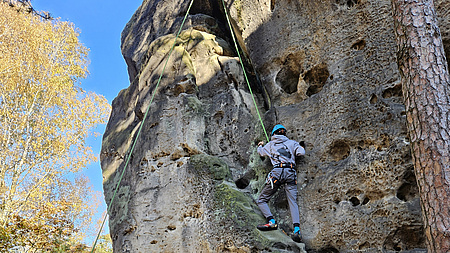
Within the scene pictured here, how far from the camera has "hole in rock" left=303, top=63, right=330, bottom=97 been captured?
673 centimetres

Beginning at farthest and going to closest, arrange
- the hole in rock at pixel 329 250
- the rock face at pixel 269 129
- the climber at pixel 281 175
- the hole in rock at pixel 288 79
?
the hole in rock at pixel 288 79 → the climber at pixel 281 175 → the hole in rock at pixel 329 250 → the rock face at pixel 269 129

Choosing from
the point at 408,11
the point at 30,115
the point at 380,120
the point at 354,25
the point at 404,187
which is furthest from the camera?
the point at 30,115

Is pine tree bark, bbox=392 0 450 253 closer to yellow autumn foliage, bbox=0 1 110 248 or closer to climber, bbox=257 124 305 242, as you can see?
climber, bbox=257 124 305 242

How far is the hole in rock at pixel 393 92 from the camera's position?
5.79 m

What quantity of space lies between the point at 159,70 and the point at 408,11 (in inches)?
200

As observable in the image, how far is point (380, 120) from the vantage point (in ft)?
19.0

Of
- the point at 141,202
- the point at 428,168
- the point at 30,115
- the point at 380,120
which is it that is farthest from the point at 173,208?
the point at 30,115

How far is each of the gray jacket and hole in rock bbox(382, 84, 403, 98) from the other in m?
1.50

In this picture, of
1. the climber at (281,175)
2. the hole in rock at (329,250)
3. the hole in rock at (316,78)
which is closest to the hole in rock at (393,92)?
the hole in rock at (316,78)

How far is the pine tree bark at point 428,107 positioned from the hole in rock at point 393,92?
1.36 m

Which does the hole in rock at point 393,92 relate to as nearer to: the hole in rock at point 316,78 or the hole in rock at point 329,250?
the hole in rock at point 316,78

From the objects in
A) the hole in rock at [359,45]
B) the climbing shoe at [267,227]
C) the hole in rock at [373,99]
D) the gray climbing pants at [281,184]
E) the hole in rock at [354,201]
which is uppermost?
the hole in rock at [359,45]

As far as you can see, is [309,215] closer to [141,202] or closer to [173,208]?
[173,208]

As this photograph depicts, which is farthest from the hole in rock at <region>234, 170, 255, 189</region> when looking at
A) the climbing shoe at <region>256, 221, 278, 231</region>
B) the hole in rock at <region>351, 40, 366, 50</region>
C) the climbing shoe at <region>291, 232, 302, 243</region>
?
the hole in rock at <region>351, 40, 366, 50</region>
